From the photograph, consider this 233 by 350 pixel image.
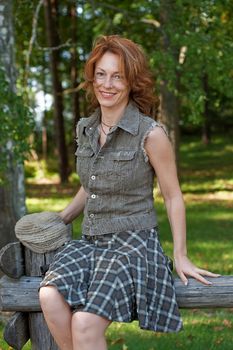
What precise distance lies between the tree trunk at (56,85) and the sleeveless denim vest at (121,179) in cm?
1324

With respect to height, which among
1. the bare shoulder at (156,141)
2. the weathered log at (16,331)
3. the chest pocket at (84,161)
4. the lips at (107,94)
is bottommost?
the weathered log at (16,331)

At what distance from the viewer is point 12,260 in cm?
359

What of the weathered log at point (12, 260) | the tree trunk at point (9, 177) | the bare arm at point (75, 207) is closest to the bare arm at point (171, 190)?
the bare arm at point (75, 207)

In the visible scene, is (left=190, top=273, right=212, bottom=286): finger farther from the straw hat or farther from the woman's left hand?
the straw hat

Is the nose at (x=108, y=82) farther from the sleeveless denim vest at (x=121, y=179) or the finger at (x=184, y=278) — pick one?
the finger at (x=184, y=278)

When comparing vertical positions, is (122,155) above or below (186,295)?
above

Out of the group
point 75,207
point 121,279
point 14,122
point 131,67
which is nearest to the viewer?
point 121,279

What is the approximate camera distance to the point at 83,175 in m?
3.57

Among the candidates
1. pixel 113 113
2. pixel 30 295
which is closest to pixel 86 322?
pixel 30 295

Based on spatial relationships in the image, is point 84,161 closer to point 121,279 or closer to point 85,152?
point 85,152

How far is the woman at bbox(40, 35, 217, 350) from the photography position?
321 centimetres

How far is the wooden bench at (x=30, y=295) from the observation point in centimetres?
343

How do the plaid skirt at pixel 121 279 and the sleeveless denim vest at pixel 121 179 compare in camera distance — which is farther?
the sleeveless denim vest at pixel 121 179

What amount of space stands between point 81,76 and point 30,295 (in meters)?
11.0
